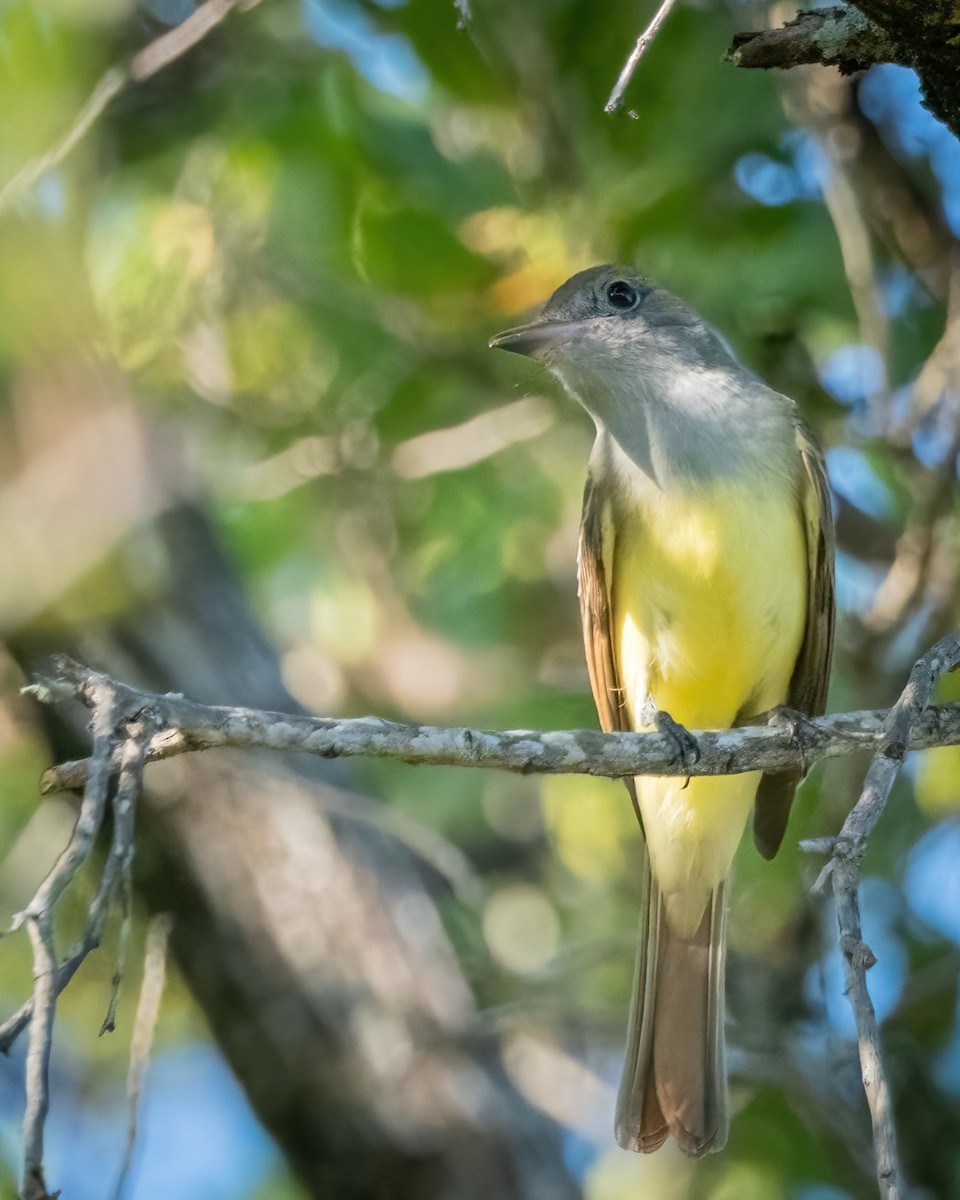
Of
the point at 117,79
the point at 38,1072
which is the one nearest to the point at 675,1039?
the point at 38,1072

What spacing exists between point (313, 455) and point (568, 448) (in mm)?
1003

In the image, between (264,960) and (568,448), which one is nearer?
(264,960)

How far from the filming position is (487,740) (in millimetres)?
2670

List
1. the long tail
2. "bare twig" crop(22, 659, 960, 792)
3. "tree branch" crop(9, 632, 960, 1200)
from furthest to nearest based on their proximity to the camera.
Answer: the long tail < "bare twig" crop(22, 659, 960, 792) < "tree branch" crop(9, 632, 960, 1200)

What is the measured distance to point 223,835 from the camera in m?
4.75

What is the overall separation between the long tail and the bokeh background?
314 mm

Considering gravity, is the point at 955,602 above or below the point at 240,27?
below

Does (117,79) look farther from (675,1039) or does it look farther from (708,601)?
(675,1039)

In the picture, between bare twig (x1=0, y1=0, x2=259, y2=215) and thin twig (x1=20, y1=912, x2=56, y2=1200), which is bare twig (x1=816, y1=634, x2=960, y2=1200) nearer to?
thin twig (x1=20, y1=912, x2=56, y2=1200)

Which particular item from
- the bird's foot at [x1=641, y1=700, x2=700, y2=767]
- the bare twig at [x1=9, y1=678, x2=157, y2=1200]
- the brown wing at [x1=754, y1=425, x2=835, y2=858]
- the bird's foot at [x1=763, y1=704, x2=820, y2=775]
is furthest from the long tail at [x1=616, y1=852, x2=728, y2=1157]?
the bare twig at [x1=9, y1=678, x2=157, y2=1200]

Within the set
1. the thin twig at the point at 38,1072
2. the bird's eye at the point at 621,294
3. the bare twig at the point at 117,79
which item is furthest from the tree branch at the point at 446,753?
the bare twig at the point at 117,79

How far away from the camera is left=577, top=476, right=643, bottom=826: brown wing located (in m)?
4.25

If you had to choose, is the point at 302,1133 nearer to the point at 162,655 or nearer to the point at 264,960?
the point at 264,960

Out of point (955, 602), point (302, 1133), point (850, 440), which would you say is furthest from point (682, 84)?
point (302, 1133)
